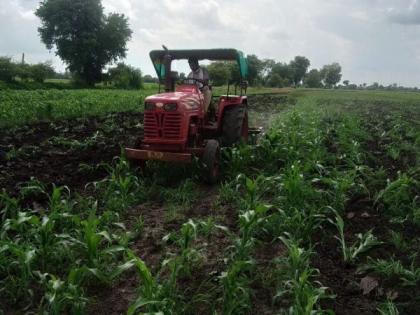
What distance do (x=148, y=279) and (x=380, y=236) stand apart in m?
2.43

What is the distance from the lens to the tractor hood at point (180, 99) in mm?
6223

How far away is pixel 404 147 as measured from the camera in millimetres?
8867

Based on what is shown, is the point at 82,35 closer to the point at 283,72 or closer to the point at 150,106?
the point at 150,106

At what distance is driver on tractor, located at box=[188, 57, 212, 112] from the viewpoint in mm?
7160

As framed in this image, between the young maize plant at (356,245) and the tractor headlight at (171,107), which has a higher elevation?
the tractor headlight at (171,107)

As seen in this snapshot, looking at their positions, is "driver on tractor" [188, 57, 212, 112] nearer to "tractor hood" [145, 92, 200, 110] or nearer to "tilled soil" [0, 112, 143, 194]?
"tractor hood" [145, 92, 200, 110]

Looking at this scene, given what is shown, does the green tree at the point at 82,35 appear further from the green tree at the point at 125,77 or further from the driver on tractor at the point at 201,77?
the driver on tractor at the point at 201,77

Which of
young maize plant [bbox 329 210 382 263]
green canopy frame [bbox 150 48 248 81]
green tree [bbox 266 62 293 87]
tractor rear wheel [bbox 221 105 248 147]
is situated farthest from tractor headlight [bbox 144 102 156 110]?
green tree [bbox 266 62 293 87]

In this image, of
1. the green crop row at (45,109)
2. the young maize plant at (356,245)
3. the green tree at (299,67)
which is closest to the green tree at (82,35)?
the green crop row at (45,109)

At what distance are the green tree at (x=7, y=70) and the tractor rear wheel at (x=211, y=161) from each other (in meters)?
26.5

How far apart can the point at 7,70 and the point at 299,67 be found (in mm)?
68287

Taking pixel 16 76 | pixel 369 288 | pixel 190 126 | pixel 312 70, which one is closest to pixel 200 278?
pixel 369 288

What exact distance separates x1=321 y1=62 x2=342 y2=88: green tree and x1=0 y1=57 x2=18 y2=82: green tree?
2844 inches

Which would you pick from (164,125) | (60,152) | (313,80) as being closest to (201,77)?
(164,125)
